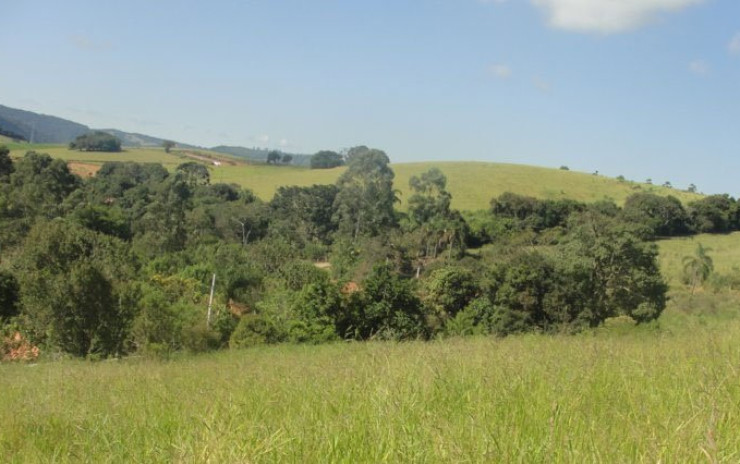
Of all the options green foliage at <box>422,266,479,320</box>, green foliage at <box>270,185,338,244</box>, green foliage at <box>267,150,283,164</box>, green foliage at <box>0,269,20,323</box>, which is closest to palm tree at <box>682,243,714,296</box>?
green foliage at <box>422,266,479,320</box>

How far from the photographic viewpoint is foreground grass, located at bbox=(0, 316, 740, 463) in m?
2.14

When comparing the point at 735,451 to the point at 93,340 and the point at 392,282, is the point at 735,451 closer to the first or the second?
the point at 93,340

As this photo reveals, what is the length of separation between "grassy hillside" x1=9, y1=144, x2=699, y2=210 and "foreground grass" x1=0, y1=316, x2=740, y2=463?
65.0 meters

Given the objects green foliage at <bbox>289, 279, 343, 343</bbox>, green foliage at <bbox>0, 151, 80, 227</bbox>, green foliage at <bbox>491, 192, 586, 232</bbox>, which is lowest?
green foliage at <bbox>289, 279, 343, 343</bbox>

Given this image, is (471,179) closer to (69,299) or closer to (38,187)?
(38,187)

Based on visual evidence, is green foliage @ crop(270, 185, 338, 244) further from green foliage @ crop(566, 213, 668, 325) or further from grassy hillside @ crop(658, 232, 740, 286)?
grassy hillside @ crop(658, 232, 740, 286)

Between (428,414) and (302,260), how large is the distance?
45.5 meters

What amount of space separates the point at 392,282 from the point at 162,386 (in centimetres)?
2401

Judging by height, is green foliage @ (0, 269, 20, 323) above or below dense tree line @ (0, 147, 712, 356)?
below

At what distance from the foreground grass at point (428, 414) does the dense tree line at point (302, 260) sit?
20.9 ft

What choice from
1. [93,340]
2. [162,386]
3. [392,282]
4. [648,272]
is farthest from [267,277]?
[162,386]

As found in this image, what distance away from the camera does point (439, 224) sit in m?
51.6

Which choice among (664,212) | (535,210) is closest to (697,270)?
(535,210)

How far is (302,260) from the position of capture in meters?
47.7
